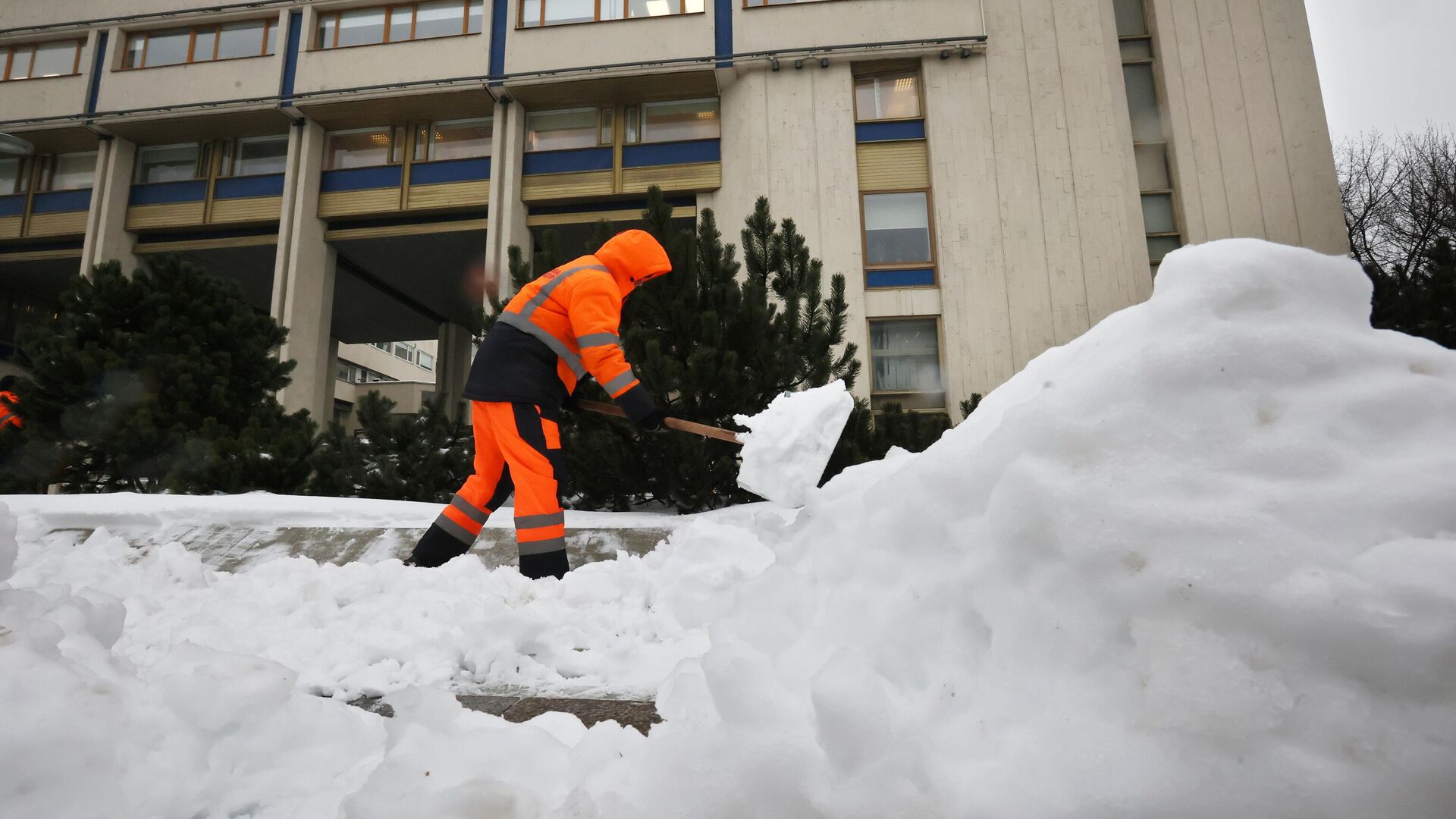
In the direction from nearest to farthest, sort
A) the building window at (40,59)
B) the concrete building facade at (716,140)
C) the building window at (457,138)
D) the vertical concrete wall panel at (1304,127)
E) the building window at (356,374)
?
the vertical concrete wall panel at (1304,127)
the concrete building facade at (716,140)
the building window at (457,138)
the building window at (40,59)
the building window at (356,374)

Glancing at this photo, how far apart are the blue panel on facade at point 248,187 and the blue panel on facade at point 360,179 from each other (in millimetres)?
979

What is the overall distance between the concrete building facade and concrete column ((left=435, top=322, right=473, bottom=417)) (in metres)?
4.12

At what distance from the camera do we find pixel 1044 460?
3.82 feet

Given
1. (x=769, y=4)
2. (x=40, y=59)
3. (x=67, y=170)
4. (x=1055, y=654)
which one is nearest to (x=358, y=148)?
(x=67, y=170)

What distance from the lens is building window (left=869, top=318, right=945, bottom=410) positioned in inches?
458

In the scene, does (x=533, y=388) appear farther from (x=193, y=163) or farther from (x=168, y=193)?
(x=193, y=163)

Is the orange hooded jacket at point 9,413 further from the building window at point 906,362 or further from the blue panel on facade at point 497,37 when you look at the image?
the building window at point 906,362

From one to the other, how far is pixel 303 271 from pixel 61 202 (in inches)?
242

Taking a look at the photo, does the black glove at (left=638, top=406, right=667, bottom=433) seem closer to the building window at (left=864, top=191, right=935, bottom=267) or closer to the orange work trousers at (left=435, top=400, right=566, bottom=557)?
the orange work trousers at (left=435, top=400, right=566, bottom=557)

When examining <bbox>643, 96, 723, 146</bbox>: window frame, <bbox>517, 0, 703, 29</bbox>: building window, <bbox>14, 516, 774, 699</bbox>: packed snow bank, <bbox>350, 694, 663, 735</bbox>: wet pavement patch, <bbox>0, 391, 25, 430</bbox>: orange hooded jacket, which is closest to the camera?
<bbox>350, 694, 663, 735</bbox>: wet pavement patch

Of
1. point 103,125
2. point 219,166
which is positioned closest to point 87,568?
point 219,166

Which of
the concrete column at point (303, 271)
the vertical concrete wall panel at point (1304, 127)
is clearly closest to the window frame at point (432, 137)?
the concrete column at point (303, 271)

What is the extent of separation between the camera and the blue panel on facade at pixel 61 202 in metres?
14.4

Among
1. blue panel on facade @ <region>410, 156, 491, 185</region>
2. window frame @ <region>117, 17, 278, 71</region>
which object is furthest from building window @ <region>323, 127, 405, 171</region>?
window frame @ <region>117, 17, 278, 71</region>
